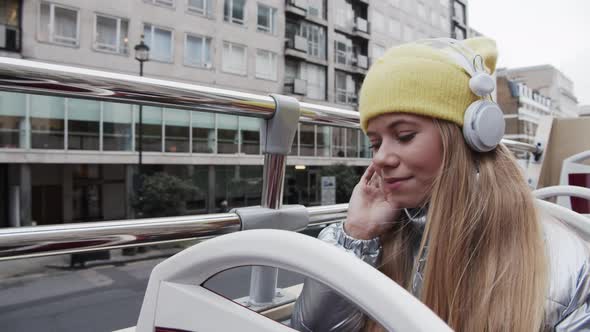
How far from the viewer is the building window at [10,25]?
973cm

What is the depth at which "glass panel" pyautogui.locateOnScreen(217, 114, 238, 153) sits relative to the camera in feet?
44.9

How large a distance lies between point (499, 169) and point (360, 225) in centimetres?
21

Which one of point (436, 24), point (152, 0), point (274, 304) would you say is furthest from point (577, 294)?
point (436, 24)

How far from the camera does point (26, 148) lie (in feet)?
36.2

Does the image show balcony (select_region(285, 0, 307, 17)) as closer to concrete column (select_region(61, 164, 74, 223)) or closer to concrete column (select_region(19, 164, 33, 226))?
concrete column (select_region(61, 164, 74, 223))

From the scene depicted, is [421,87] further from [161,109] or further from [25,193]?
[25,193]

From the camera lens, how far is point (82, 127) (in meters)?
11.6

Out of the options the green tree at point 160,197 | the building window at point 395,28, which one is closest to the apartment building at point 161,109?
the green tree at point 160,197

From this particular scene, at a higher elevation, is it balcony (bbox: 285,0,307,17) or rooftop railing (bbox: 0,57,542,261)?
balcony (bbox: 285,0,307,17)

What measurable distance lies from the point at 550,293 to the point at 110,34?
13.5 m

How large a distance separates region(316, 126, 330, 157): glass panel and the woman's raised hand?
14624mm

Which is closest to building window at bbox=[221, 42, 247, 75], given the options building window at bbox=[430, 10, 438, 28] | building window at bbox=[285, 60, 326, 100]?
building window at bbox=[285, 60, 326, 100]

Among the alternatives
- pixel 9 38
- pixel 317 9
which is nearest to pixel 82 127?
pixel 9 38

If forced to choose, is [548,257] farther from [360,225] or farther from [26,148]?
[26,148]
